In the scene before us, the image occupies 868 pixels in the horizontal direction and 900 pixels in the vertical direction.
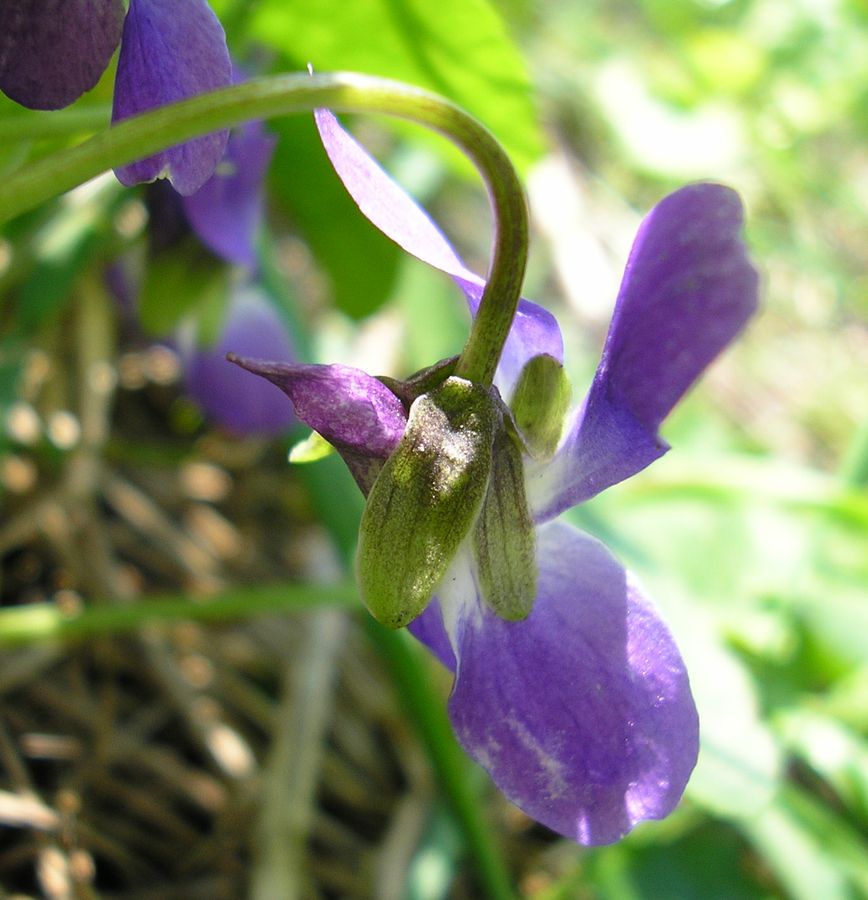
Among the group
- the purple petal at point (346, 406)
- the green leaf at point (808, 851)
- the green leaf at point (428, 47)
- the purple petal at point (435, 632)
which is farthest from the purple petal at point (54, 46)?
the green leaf at point (808, 851)

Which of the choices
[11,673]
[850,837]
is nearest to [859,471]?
[850,837]

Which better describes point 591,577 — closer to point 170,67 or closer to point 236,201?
point 170,67

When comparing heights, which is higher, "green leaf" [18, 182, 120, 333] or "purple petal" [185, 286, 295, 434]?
"green leaf" [18, 182, 120, 333]

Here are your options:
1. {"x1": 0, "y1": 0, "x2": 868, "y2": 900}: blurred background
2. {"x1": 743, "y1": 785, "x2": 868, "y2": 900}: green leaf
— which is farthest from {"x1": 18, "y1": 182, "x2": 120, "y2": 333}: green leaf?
{"x1": 743, "y1": 785, "x2": 868, "y2": 900}: green leaf

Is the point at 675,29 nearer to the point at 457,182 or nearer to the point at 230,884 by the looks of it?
the point at 457,182

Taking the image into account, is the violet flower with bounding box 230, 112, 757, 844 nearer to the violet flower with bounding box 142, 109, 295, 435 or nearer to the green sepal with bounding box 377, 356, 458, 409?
the green sepal with bounding box 377, 356, 458, 409

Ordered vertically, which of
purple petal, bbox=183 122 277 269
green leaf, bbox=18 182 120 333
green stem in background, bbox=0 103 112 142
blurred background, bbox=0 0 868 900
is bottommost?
blurred background, bbox=0 0 868 900

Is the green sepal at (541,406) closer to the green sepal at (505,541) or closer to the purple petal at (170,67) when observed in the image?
the green sepal at (505,541)

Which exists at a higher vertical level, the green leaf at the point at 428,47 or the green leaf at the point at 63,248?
the green leaf at the point at 428,47
